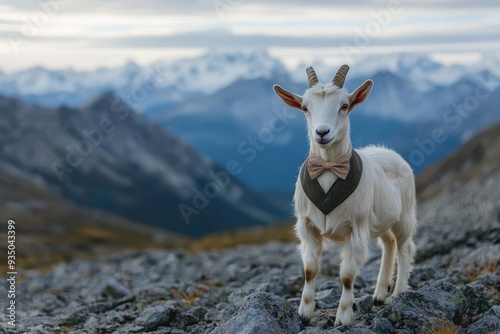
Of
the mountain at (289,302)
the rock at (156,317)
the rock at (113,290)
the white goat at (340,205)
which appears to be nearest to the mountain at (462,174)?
the mountain at (289,302)

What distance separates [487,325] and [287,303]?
325 centimetres

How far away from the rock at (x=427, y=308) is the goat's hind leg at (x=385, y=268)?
1895 mm

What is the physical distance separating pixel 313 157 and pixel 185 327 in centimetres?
435

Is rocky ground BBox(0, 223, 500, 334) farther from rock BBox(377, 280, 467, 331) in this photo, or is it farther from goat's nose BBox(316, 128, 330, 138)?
goat's nose BBox(316, 128, 330, 138)

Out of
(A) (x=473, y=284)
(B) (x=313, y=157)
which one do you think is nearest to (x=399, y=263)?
(A) (x=473, y=284)

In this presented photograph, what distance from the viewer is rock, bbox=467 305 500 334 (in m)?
10.9

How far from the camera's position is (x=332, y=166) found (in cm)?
→ 1211

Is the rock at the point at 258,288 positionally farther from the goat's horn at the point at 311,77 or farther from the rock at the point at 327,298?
the goat's horn at the point at 311,77

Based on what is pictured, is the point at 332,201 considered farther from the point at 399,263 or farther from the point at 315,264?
the point at 399,263

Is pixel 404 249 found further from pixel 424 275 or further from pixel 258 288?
pixel 258 288

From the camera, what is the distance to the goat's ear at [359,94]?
12.3m

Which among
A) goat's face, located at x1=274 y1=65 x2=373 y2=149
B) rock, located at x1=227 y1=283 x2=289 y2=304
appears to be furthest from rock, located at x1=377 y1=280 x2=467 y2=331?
rock, located at x1=227 y1=283 x2=289 y2=304

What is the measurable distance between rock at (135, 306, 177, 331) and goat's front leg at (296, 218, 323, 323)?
111 inches

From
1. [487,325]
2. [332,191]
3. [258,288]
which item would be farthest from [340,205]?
[258,288]
